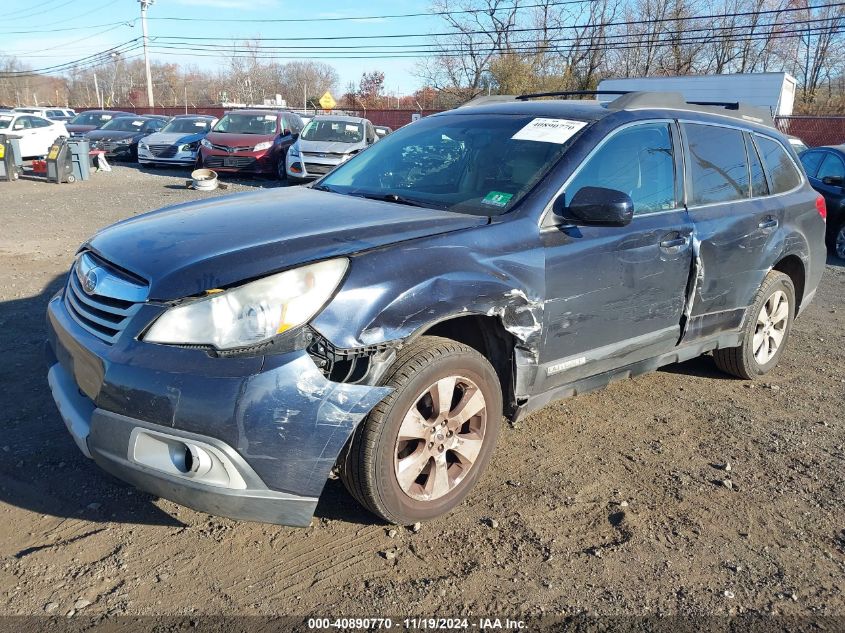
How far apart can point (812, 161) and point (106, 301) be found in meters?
11.0

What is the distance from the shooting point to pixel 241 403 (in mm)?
2391

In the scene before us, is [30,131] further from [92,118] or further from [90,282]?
[90,282]

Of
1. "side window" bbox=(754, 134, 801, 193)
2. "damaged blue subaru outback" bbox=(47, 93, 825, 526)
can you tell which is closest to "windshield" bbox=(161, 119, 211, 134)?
"damaged blue subaru outback" bbox=(47, 93, 825, 526)

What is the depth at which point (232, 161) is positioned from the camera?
16688mm

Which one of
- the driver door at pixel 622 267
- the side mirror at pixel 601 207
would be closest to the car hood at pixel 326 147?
the driver door at pixel 622 267

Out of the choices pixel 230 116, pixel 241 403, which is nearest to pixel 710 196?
pixel 241 403

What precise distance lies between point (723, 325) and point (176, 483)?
3.49 m

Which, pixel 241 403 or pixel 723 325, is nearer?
pixel 241 403

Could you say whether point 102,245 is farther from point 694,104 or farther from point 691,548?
point 694,104

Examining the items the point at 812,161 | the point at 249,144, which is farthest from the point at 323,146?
the point at 812,161

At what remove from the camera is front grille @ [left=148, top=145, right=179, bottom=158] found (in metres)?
18.8

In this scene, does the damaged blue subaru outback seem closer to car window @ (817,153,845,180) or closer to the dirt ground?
the dirt ground

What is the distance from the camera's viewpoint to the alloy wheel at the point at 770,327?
4.93 m

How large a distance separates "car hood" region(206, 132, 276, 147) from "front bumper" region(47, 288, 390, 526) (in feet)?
49.5
